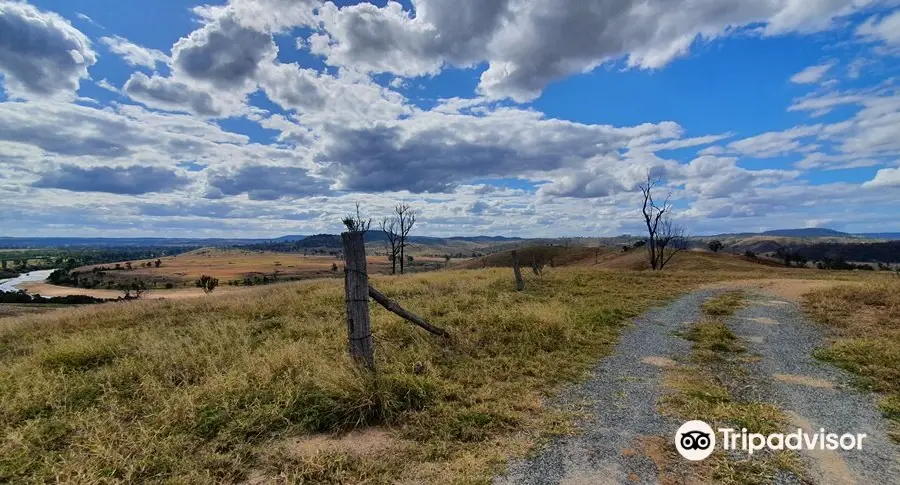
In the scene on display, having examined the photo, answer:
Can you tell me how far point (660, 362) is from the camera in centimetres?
811

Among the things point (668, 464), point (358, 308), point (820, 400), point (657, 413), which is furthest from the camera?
point (358, 308)

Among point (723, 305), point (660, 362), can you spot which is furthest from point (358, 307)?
point (723, 305)

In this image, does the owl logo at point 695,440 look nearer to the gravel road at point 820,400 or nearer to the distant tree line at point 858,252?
the gravel road at point 820,400

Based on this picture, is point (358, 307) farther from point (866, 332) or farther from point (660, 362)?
point (866, 332)

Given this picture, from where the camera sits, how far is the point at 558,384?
694 centimetres

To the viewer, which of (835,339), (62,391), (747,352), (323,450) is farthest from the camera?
(835,339)

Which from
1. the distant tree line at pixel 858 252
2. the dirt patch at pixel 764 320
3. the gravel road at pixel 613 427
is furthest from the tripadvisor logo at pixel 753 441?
the distant tree line at pixel 858 252

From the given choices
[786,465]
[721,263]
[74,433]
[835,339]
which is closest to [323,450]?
[74,433]

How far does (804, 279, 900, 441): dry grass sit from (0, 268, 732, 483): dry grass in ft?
13.7

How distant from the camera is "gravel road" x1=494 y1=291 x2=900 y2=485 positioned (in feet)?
13.8

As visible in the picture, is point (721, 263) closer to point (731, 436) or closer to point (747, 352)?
point (747, 352)

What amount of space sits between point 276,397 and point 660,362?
22.6 feet

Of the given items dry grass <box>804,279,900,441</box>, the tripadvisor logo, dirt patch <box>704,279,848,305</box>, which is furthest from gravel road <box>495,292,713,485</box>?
dirt patch <box>704,279,848,305</box>

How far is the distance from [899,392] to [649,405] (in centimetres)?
387
